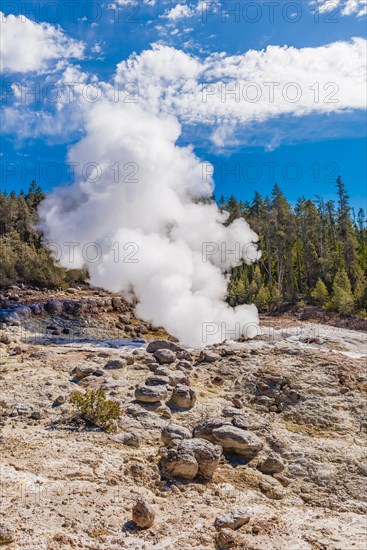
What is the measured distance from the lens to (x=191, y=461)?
7.49 m

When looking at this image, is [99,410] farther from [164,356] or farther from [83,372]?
[164,356]

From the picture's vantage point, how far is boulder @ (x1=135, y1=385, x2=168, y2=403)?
10.2 m

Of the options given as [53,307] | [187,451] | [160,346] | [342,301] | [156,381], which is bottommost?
[187,451]

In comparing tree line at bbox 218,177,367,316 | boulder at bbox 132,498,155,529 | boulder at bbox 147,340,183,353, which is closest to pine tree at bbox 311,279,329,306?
tree line at bbox 218,177,367,316

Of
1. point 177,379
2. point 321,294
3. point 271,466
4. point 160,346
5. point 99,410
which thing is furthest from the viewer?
point 321,294

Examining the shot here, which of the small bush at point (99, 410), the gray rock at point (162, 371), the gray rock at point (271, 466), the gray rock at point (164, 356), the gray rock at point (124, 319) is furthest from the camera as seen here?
the gray rock at point (124, 319)

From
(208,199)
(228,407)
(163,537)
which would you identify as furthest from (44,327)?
(163,537)

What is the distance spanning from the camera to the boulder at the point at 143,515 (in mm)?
6082

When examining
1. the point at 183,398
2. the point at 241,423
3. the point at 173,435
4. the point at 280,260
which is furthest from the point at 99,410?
the point at 280,260

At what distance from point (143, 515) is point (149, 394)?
416cm

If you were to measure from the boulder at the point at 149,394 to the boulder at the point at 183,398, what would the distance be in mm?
274

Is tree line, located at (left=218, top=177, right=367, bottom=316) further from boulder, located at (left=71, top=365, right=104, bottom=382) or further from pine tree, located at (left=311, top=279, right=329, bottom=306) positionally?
boulder, located at (left=71, top=365, right=104, bottom=382)

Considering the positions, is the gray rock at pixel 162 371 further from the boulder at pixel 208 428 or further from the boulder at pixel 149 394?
the boulder at pixel 208 428

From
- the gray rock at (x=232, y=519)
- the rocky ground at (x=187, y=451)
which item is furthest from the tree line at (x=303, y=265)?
the gray rock at (x=232, y=519)
